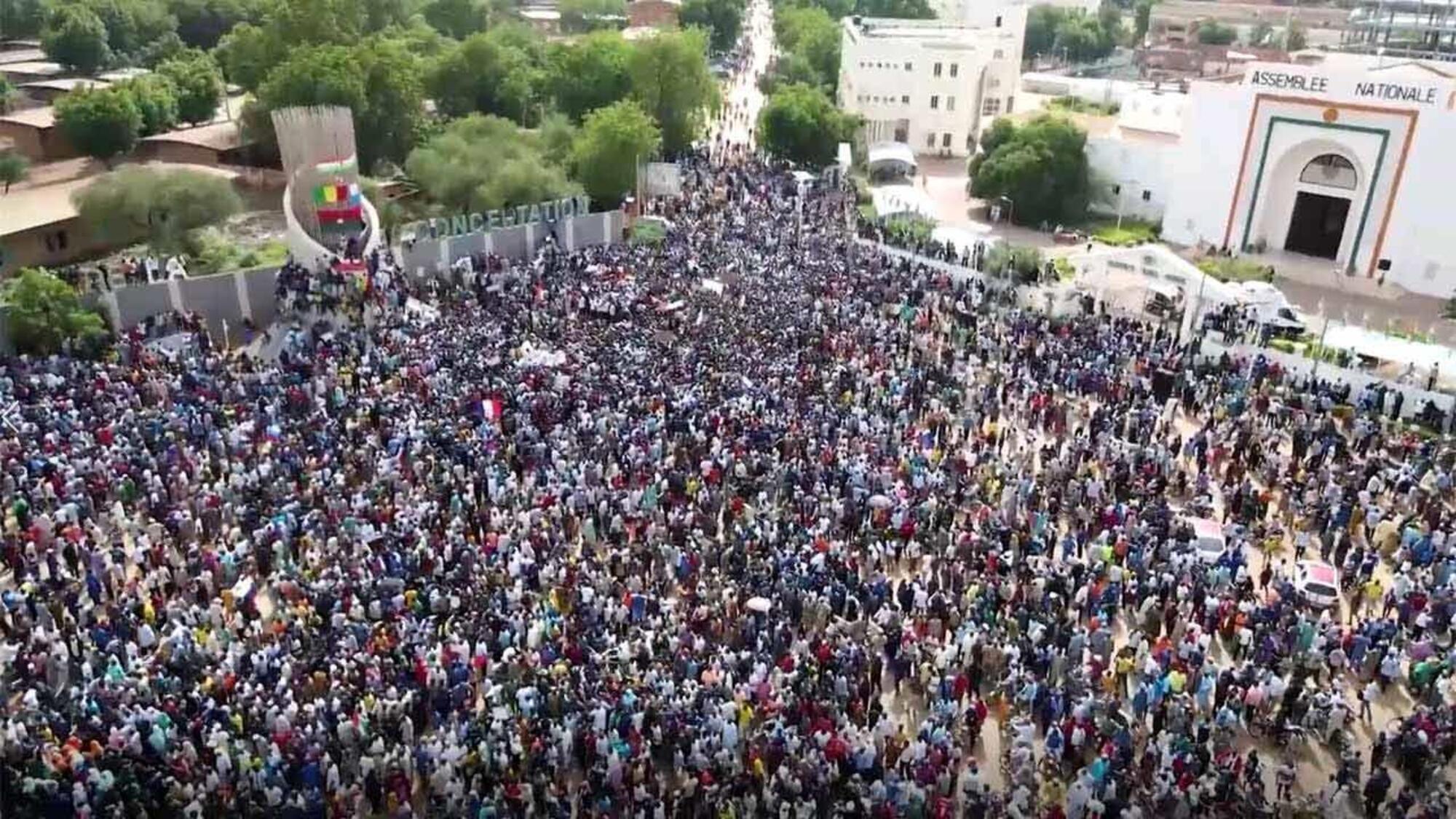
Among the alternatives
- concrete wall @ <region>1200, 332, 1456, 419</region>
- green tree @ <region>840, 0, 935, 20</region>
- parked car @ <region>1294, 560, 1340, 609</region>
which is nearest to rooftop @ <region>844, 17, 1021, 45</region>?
green tree @ <region>840, 0, 935, 20</region>

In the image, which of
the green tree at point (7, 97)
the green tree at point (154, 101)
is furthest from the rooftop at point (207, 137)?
the green tree at point (7, 97)

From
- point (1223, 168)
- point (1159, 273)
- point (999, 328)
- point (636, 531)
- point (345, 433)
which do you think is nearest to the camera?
point (636, 531)

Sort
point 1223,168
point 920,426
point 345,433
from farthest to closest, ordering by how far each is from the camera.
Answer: point 1223,168
point 920,426
point 345,433

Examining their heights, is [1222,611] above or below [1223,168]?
below

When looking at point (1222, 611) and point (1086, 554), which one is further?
point (1086, 554)

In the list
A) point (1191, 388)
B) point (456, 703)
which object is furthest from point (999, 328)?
point (456, 703)

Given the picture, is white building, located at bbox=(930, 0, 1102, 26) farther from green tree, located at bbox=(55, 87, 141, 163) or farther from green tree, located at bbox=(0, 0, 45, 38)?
green tree, located at bbox=(0, 0, 45, 38)

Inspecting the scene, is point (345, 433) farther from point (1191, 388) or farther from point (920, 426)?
point (1191, 388)
